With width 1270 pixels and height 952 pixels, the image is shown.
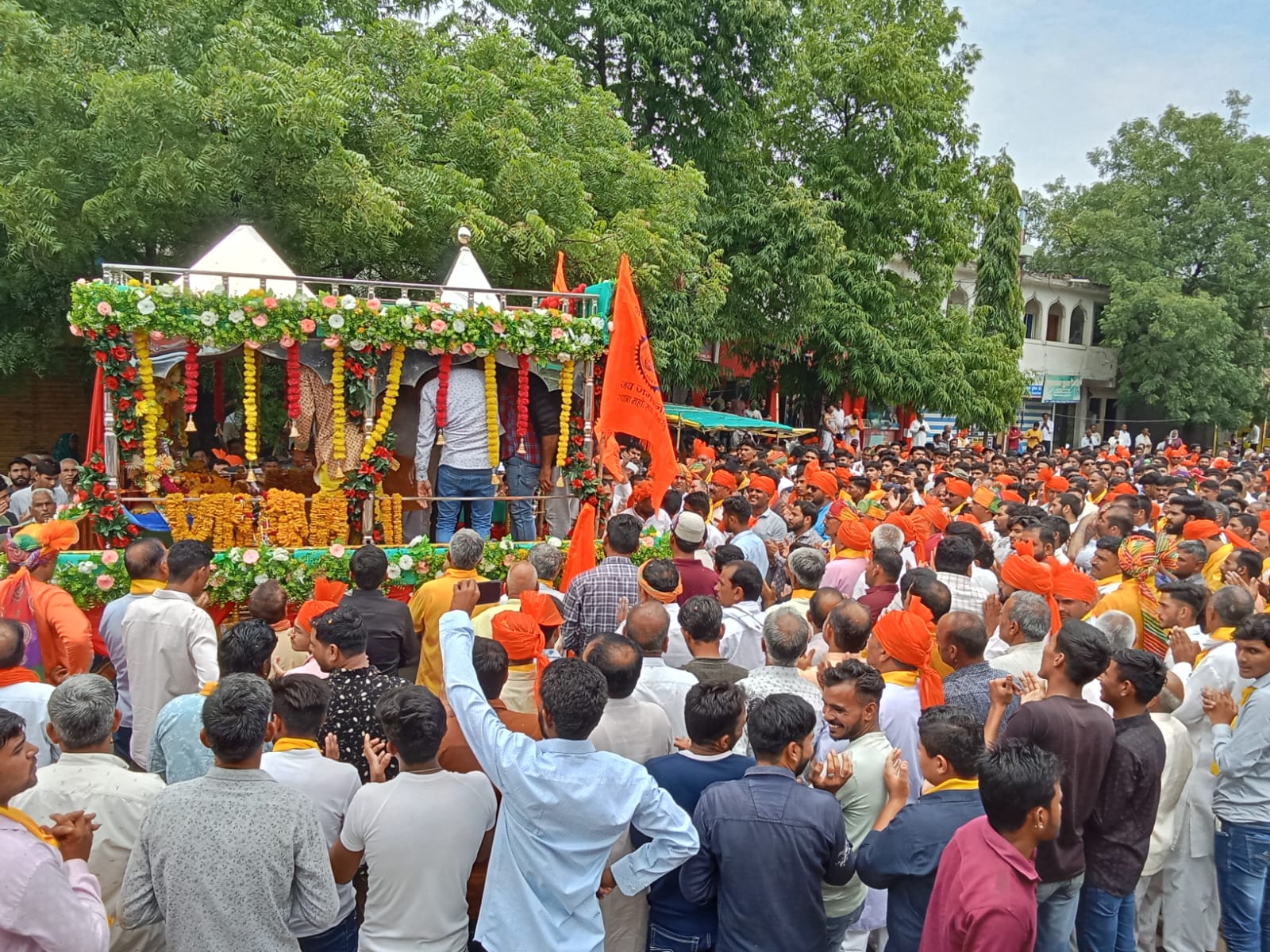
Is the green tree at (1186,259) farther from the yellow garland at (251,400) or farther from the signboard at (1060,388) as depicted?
the yellow garland at (251,400)

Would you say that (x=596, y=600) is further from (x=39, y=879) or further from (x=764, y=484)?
(x=764, y=484)

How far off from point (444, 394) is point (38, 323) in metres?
8.46

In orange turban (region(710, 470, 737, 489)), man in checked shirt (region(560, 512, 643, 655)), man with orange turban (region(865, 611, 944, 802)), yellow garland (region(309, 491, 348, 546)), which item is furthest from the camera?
orange turban (region(710, 470, 737, 489))

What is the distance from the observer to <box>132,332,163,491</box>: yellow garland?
7586mm

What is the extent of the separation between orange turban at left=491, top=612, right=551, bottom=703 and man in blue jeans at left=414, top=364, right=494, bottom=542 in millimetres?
3894

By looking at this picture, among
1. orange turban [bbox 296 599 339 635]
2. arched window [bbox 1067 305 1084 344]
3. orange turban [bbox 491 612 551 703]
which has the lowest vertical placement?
orange turban [bbox 296 599 339 635]

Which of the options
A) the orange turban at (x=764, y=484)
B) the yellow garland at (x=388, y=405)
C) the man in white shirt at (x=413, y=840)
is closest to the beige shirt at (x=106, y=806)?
the man in white shirt at (x=413, y=840)

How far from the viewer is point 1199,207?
3216 centimetres

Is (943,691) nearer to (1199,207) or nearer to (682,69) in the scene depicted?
(682,69)

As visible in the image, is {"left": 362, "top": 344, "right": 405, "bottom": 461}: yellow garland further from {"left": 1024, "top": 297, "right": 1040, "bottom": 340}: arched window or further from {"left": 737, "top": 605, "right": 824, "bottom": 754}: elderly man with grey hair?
{"left": 1024, "top": 297, "right": 1040, "bottom": 340}: arched window

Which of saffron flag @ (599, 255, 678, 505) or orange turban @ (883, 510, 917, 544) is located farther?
orange turban @ (883, 510, 917, 544)

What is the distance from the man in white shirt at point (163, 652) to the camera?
4.86 meters

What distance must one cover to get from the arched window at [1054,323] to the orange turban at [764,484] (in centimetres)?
2915

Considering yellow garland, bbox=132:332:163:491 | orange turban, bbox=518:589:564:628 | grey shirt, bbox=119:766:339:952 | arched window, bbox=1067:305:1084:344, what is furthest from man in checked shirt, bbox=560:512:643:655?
arched window, bbox=1067:305:1084:344
